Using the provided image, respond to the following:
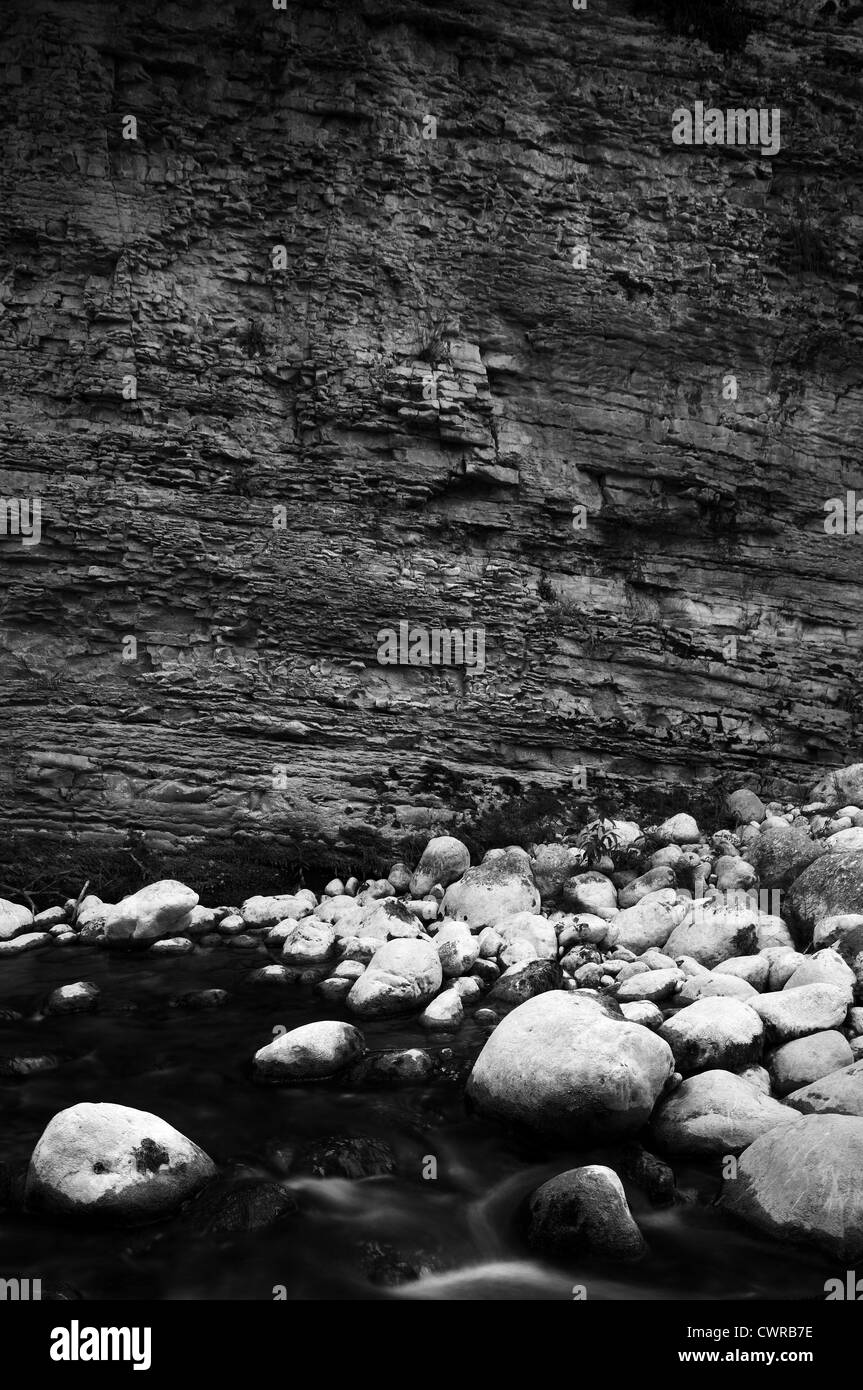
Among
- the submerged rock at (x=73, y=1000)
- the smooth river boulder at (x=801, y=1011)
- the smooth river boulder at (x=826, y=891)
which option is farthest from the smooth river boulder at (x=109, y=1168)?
the smooth river boulder at (x=826, y=891)

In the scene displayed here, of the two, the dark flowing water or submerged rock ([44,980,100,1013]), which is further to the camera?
submerged rock ([44,980,100,1013])

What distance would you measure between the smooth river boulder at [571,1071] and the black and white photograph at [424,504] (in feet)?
5.95

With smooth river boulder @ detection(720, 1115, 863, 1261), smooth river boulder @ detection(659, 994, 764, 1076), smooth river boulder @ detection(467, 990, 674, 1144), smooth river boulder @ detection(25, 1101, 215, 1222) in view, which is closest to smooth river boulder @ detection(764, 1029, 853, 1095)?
smooth river boulder @ detection(659, 994, 764, 1076)

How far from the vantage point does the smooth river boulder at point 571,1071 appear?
5.79 meters

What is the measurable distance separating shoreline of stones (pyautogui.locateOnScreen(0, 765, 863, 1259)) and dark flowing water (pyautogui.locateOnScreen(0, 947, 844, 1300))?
0.55ft

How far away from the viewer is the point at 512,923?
1012 centimetres

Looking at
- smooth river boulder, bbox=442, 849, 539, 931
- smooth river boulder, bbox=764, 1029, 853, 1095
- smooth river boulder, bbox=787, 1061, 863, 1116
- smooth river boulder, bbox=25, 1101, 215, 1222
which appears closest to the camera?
smooth river boulder, bbox=25, 1101, 215, 1222

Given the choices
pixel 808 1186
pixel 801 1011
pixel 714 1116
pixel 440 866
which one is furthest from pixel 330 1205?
pixel 440 866

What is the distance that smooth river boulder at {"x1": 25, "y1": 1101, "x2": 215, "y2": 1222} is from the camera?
16.4 ft

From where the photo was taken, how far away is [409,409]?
13766mm

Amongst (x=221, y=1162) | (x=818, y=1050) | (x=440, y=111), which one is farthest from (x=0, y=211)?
(x=818, y=1050)

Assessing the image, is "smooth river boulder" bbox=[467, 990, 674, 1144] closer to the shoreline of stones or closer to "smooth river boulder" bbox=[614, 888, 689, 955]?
the shoreline of stones

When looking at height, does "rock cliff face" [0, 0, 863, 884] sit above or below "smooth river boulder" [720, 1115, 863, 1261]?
above

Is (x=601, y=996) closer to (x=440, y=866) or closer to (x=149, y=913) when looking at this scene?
(x=440, y=866)
